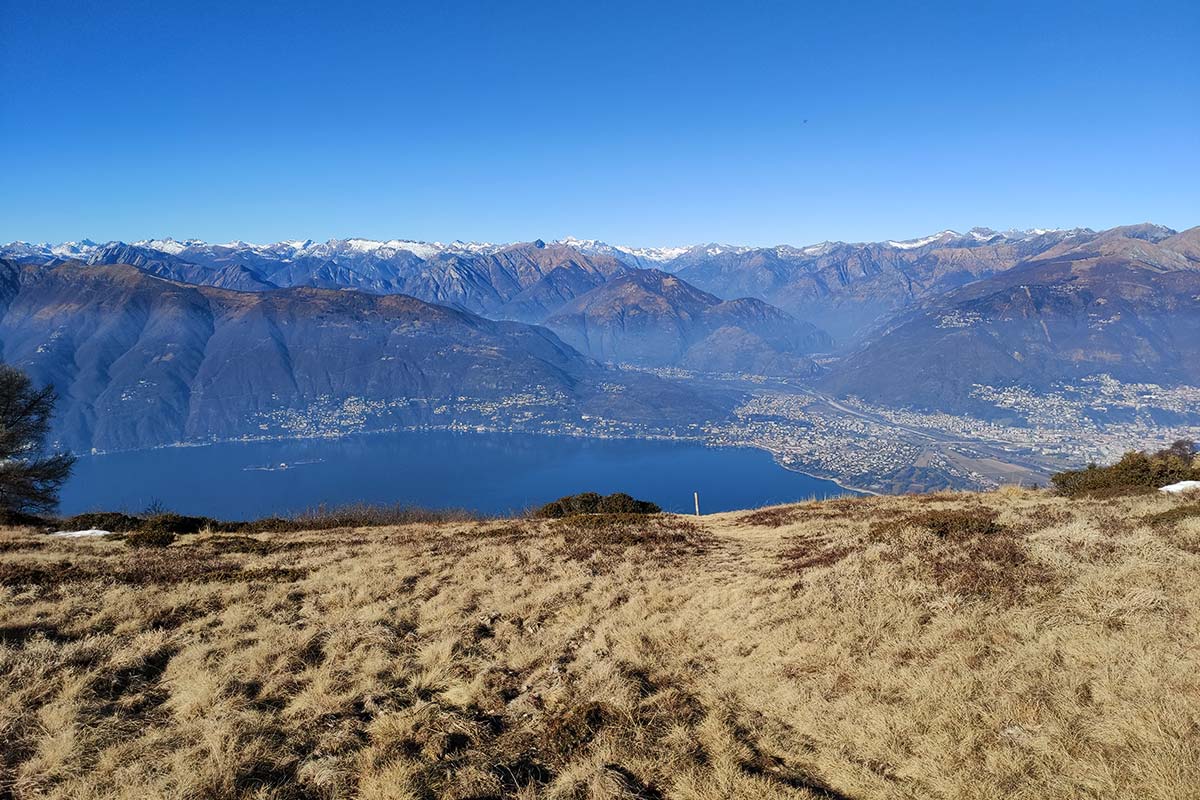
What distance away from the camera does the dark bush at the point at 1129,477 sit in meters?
25.1

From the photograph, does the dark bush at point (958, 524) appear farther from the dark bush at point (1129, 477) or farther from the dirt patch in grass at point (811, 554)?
the dark bush at point (1129, 477)

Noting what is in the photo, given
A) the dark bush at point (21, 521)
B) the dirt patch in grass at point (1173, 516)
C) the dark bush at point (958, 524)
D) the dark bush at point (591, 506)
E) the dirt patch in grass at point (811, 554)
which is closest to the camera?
the dirt patch in grass at point (811, 554)

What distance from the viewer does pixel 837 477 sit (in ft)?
484

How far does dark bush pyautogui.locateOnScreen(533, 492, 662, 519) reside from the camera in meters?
30.2

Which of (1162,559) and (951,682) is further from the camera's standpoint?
(1162,559)

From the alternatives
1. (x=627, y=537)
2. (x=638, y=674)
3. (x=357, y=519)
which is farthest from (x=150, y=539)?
(x=638, y=674)

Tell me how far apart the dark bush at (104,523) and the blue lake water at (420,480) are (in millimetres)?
98267

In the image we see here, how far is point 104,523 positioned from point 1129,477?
165 feet

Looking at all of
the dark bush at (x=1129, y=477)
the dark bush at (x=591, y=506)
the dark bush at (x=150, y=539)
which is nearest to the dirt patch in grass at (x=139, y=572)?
the dark bush at (x=150, y=539)

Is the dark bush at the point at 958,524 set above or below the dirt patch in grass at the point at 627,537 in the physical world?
above

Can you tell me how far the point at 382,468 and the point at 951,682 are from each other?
187 m

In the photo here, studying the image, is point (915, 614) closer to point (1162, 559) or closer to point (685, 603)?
point (685, 603)

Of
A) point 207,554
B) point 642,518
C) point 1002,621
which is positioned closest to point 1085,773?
point 1002,621

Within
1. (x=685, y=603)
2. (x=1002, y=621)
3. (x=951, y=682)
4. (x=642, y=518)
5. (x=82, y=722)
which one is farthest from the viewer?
(x=642, y=518)
